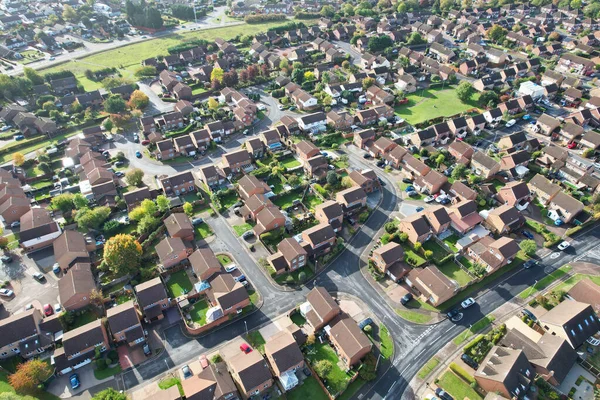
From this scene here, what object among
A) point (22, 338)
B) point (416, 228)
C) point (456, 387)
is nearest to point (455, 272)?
point (416, 228)

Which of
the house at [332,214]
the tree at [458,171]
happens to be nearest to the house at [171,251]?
the house at [332,214]

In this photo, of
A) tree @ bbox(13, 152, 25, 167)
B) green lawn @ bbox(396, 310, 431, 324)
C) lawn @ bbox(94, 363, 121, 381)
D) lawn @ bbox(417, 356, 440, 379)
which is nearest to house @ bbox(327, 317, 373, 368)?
lawn @ bbox(417, 356, 440, 379)

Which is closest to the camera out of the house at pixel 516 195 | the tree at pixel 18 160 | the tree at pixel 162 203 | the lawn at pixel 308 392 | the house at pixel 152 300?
the lawn at pixel 308 392

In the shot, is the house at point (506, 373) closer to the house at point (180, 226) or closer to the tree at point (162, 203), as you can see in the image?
the house at point (180, 226)

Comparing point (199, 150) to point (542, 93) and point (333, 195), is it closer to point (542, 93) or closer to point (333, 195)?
point (333, 195)

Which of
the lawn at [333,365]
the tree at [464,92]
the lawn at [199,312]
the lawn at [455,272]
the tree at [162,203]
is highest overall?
the tree at [464,92]

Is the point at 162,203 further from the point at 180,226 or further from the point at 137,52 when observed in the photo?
the point at 137,52

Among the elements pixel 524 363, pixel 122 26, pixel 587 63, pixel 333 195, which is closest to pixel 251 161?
pixel 333 195

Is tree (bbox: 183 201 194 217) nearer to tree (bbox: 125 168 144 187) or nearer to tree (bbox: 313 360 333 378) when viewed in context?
tree (bbox: 125 168 144 187)
